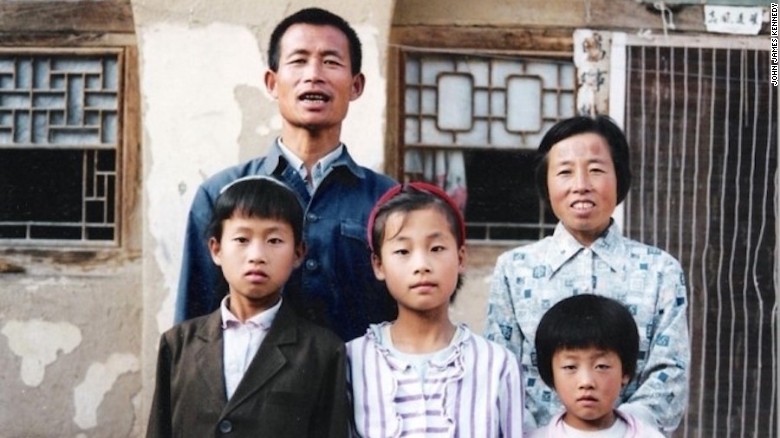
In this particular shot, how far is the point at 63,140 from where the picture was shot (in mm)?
5281

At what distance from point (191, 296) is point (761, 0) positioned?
11.3 feet

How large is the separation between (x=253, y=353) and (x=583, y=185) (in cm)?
98

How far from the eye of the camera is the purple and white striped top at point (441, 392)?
261 cm

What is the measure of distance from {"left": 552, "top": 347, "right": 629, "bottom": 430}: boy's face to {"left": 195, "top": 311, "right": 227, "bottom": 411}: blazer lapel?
0.86m

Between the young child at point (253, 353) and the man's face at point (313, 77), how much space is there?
0.29m

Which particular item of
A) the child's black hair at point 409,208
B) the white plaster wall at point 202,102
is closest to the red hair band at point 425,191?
the child's black hair at point 409,208

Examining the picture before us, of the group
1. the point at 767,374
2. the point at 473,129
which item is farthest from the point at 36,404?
the point at 767,374

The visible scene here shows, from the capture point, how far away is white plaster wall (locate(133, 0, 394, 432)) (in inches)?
194

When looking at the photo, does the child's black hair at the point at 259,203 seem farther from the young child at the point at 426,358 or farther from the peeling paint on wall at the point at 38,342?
A: the peeling paint on wall at the point at 38,342

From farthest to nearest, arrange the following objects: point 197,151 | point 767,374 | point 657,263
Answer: point 767,374
point 197,151
point 657,263

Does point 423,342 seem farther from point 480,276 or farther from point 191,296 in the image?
point 480,276

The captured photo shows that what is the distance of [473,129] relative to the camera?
5.23 metres


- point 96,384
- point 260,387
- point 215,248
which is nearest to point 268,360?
point 260,387

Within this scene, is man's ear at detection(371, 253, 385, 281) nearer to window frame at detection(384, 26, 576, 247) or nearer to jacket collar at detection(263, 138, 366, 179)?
jacket collar at detection(263, 138, 366, 179)
